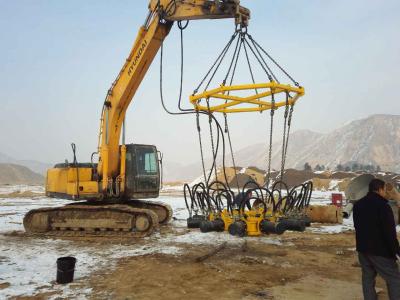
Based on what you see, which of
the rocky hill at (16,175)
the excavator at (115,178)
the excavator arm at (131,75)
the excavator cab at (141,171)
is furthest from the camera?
the rocky hill at (16,175)

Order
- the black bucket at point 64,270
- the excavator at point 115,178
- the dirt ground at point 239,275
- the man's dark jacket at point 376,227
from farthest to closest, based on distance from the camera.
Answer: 1. the excavator at point 115,178
2. the black bucket at point 64,270
3. the dirt ground at point 239,275
4. the man's dark jacket at point 376,227

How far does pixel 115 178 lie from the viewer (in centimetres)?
1230

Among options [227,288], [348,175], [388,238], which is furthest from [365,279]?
[348,175]

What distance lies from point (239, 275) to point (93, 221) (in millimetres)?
6175

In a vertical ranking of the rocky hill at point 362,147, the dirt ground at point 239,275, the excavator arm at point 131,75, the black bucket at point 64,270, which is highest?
the rocky hill at point 362,147

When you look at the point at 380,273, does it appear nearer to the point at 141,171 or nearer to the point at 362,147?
the point at 141,171

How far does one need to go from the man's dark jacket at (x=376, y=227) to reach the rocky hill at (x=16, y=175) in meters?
81.2

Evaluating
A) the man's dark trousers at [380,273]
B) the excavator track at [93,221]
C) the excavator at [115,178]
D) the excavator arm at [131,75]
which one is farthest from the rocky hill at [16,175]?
the man's dark trousers at [380,273]

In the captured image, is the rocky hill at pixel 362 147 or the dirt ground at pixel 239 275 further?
the rocky hill at pixel 362 147

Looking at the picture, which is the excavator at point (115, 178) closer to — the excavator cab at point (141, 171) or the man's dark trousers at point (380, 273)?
the excavator cab at point (141, 171)

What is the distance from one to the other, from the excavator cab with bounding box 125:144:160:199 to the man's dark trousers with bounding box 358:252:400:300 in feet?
27.0

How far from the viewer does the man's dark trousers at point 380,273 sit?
4.80 metres

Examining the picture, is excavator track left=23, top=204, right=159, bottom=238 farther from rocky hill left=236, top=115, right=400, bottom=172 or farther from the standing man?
rocky hill left=236, top=115, right=400, bottom=172

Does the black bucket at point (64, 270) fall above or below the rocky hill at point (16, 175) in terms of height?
below
